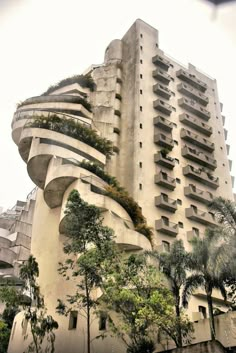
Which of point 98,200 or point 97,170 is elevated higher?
point 97,170

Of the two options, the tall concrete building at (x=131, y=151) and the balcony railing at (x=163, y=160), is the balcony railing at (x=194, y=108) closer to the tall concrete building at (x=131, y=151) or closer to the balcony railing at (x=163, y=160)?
the tall concrete building at (x=131, y=151)

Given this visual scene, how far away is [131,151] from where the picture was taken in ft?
140

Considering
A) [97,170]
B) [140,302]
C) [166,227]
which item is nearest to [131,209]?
[97,170]

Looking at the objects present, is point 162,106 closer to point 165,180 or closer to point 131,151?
point 131,151

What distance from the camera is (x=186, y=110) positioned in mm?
50156

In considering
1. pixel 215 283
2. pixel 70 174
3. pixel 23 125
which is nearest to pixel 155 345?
pixel 215 283

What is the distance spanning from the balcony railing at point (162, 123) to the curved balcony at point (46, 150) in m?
10.3

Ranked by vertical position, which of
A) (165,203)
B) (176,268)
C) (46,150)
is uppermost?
(46,150)

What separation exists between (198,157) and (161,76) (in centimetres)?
1165

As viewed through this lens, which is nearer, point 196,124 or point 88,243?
point 88,243

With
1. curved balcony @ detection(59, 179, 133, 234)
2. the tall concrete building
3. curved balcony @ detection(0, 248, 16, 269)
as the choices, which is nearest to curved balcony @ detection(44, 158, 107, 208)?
the tall concrete building

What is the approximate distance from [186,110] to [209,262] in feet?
108

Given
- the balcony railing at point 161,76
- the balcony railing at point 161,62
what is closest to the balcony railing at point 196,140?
the balcony railing at point 161,76

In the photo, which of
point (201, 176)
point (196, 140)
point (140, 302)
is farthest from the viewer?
point (196, 140)
